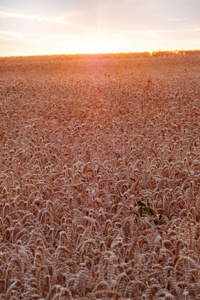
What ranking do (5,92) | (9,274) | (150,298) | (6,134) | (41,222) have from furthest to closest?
1. (5,92)
2. (6,134)
3. (41,222)
4. (9,274)
5. (150,298)

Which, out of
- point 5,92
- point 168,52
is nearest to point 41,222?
point 5,92

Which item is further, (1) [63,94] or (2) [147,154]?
(1) [63,94]

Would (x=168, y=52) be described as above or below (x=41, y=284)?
above

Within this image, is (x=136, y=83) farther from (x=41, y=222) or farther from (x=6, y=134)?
(x=41, y=222)

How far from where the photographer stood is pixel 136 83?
12930mm

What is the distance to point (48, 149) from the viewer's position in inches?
215

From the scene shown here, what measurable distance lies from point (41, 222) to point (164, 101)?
713cm

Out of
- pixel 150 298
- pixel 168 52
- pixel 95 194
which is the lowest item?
pixel 150 298

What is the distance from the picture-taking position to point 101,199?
3.72m

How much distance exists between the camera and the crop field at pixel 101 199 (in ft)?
7.82

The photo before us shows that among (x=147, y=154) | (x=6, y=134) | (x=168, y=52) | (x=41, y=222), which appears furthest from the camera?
(x=168, y=52)

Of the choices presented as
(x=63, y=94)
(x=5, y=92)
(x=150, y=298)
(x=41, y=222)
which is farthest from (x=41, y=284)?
(x=5, y=92)

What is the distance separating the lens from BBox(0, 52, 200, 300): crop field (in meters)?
2.38

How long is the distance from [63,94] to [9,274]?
9.39 m
